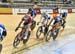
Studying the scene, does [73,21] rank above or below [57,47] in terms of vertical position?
below

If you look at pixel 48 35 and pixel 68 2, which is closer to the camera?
pixel 48 35

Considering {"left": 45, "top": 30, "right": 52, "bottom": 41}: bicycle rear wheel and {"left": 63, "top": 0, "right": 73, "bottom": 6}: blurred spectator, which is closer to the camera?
{"left": 45, "top": 30, "right": 52, "bottom": 41}: bicycle rear wheel

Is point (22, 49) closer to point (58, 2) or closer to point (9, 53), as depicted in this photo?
point (9, 53)

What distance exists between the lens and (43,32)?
1633cm

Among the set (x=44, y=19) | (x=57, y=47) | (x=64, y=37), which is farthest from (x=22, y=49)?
(x=64, y=37)

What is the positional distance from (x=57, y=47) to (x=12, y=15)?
498 inches

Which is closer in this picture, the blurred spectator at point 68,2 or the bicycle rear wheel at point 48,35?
the bicycle rear wheel at point 48,35

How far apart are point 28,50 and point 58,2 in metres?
18.0

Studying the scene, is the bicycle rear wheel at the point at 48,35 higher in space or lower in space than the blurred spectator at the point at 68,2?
higher

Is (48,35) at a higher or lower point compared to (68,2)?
higher

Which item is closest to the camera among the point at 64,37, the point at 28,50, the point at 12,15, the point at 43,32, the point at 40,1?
the point at 28,50

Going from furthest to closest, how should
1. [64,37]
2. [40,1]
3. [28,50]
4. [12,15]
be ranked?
[40,1]
[12,15]
[64,37]
[28,50]

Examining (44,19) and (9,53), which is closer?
(9,53)

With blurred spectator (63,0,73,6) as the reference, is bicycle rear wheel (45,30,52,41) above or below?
above
